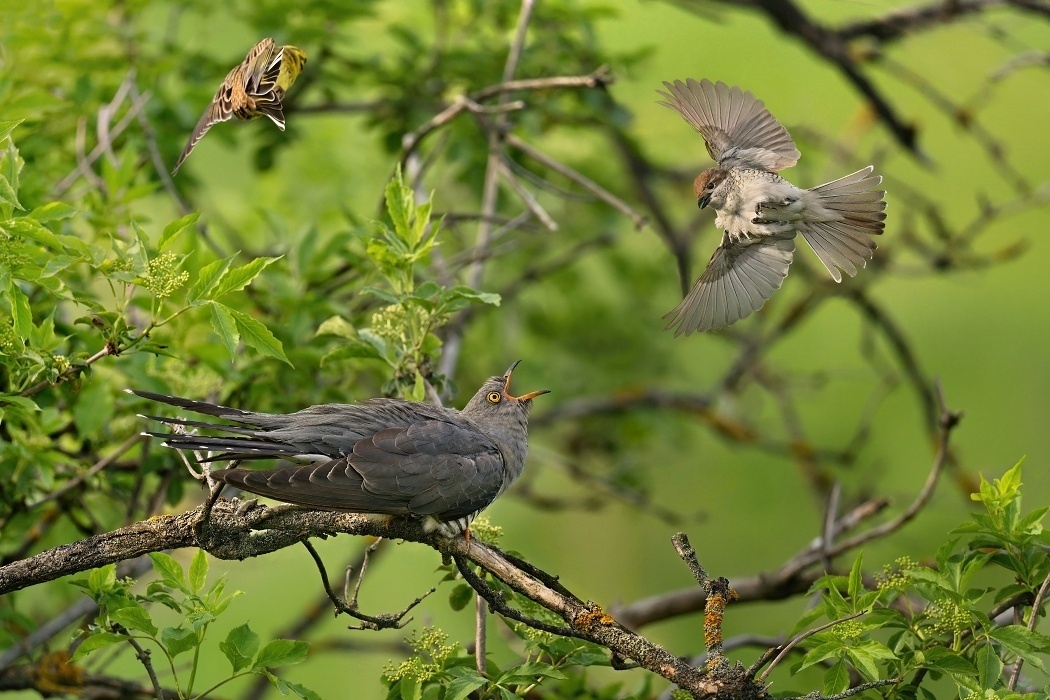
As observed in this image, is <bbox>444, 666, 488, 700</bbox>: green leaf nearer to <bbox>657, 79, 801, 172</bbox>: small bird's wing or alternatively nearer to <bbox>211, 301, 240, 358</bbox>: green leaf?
<bbox>211, 301, 240, 358</bbox>: green leaf

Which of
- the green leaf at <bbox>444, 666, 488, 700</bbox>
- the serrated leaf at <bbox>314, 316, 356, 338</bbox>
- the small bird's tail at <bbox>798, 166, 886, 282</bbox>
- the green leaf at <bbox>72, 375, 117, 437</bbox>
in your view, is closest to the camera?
the green leaf at <bbox>444, 666, 488, 700</bbox>

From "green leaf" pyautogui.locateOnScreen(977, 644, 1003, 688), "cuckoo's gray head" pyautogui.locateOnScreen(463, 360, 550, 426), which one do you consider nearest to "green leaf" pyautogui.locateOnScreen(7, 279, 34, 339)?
"cuckoo's gray head" pyautogui.locateOnScreen(463, 360, 550, 426)

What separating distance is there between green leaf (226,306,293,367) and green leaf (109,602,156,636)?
27.2 inches

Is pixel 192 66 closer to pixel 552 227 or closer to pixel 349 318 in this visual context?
pixel 349 318

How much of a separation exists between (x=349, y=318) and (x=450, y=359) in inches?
26.6

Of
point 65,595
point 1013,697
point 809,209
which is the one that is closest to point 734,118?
point 809,209

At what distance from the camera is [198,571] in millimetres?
2668

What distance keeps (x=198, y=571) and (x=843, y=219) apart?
6.73 ft

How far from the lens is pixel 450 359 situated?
427cm

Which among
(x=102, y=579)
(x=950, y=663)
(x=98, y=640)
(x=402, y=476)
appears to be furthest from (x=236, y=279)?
(x=950, y=663)

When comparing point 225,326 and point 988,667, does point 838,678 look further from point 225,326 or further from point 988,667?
point 225,326

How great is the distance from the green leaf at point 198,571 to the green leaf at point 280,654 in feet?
1.05

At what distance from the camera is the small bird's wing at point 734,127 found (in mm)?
3023

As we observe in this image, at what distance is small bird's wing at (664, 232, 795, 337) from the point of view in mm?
2908
